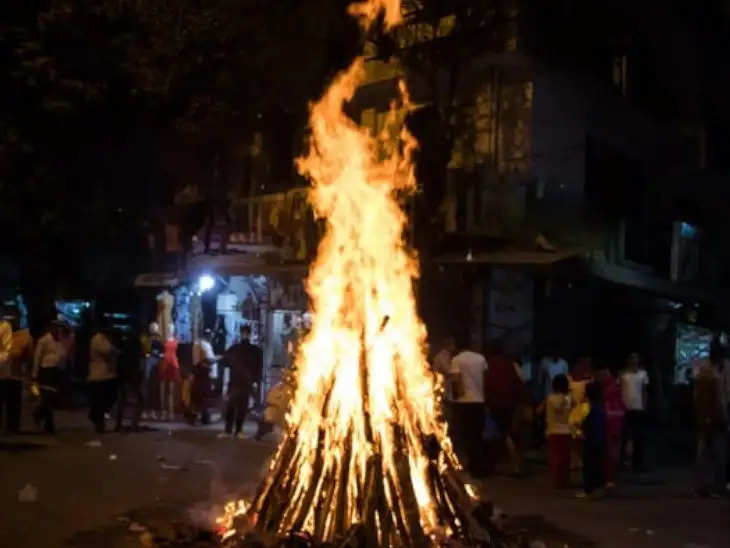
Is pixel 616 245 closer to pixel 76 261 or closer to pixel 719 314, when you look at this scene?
pixel 719 314

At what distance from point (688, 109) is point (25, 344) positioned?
13928 millimetres

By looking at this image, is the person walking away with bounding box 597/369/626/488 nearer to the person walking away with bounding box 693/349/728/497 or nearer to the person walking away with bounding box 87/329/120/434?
the person walking away with bounding box 693/349/728/497

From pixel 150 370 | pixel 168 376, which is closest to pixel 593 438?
pixel 168 376

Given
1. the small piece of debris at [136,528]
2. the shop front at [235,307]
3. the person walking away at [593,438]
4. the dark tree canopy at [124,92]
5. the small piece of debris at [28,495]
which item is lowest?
the small piece of debris at [136,528]

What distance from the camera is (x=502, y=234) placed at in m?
16.0

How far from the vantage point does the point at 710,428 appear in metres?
11.9

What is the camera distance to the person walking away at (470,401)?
12477mm

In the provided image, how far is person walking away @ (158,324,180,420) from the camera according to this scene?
18.2 metres

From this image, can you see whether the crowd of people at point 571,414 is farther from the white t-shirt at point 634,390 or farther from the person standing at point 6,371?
the person standing at point 6,371

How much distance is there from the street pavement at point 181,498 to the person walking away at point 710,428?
0.32 m

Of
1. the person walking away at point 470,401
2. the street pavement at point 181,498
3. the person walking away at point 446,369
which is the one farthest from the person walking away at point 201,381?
the person walking away at point 470,401

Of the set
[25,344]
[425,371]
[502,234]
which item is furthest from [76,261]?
[425,371]

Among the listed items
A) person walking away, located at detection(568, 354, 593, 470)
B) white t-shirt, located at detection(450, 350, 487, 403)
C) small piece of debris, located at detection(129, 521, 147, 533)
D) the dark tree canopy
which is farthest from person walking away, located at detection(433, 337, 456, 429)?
small piece of debris, located at detection(129, 521, 147, 533)

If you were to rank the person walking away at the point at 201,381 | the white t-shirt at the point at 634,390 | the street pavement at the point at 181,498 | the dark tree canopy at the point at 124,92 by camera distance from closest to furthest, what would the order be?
the street pavement at the point at 181,498 < the white t-shirt at the point at 634,390 < the dark tree canopy at the point at 124,92 < the person walking away at the point at 201,381
